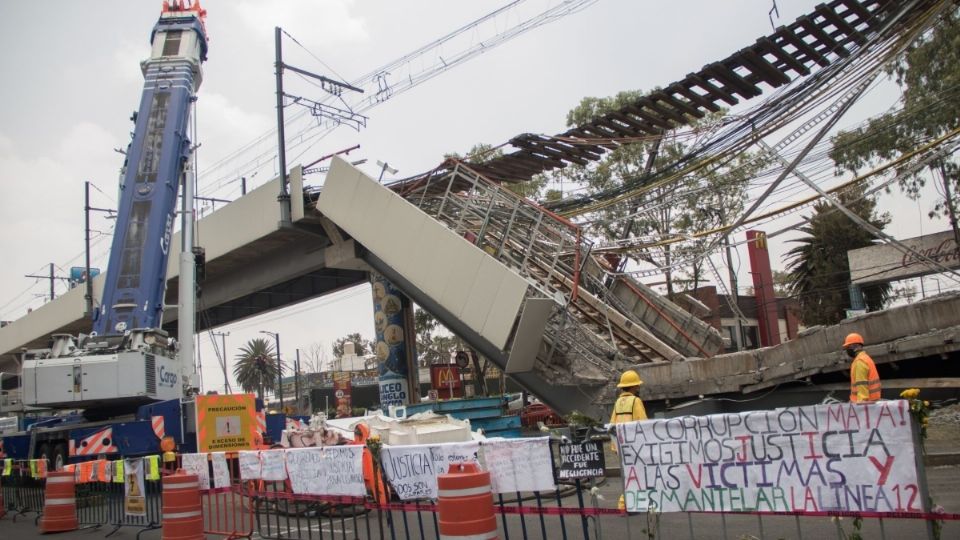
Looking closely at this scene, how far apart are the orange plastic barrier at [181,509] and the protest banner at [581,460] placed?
5.29 meters

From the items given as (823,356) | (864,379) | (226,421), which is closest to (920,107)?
(823,356)

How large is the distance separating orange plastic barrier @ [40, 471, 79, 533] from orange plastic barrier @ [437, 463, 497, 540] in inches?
350

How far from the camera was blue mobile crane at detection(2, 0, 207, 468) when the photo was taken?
680 inches

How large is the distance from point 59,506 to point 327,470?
6305 mm

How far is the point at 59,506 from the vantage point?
1241 centimetres

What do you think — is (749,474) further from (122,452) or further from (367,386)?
(367,386)

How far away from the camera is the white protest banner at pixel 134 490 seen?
37.7 ft

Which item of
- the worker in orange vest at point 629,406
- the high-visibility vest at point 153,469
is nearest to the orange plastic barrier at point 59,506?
the high-visibility vest at point 153,469

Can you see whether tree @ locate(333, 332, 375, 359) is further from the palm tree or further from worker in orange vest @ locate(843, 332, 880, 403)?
worker in orange vest @ locate(843, 332, 880, 403)

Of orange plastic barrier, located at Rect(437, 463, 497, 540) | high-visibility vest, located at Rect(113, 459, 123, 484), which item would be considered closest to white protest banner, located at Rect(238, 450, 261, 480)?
high-visibility vest, located at Rect(113, 459, 123, 484)

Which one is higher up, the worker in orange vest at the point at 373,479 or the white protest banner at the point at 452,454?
the white protest banner at the point at 452,454

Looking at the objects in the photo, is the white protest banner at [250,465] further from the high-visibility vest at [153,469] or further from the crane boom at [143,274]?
the crane boom at [143,274]

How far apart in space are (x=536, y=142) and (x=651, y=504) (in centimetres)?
1777

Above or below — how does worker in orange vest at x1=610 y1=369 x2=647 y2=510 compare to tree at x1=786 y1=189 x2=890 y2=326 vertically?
below
